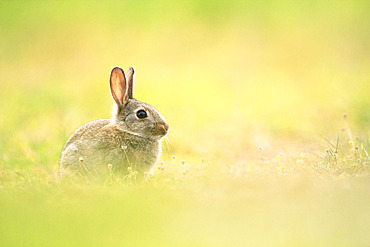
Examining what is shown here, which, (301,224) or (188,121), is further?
(188,121)

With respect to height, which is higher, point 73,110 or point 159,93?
point 159,93

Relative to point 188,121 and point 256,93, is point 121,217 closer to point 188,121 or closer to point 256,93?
point 188,121

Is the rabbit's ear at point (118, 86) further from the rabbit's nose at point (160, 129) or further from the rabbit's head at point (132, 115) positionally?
the rabbit's nose at point (160, 129)

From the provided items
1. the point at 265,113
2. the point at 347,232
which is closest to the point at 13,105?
the point at 265,113

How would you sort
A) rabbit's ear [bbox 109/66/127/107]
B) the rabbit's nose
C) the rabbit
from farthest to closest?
rabbit's ear [bbox 109/66/127/107]
the rabbit's nose
the rabbit

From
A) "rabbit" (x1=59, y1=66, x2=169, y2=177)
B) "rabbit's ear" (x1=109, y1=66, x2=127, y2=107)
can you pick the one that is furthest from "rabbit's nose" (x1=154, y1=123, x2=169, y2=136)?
"rabbit's ear" (x1=109, y1=66, x2=127, y2=107)

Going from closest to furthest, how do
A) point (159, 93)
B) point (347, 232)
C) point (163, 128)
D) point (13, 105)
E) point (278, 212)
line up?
point (347, 232), point (278, 212), point (163, 128), point (13, 105), point (159, 93)

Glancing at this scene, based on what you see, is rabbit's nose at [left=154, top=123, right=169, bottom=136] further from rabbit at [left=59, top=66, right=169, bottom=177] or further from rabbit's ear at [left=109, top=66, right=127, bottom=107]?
rabbit's ear at [left=109, top=66, right=127, bottom=107]

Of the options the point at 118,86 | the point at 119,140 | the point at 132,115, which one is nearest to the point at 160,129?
the point at 132,115

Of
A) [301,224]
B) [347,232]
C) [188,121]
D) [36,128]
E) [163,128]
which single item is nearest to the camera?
[347,232]
